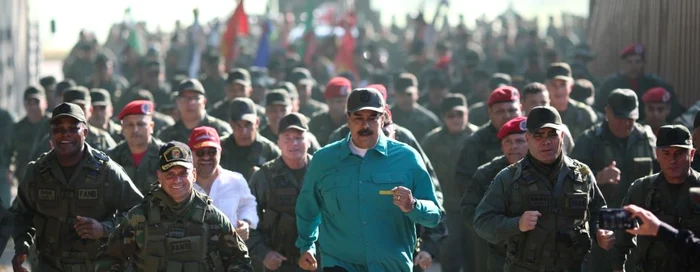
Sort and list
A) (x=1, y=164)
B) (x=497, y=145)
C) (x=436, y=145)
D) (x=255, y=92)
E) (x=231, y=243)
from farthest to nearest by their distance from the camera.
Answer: (x=255, y=92) → (x=1, y=164) → (x=436, y=145) → (x=497, y=145) → (x=231, y=243)

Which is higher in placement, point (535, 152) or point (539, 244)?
point (535, 152)

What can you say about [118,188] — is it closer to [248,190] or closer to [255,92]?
[248,190]

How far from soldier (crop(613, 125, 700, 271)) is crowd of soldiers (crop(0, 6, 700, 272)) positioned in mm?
10

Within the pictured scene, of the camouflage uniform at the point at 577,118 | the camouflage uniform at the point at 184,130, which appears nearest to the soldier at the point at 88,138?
the camouflage uniform at the point at 184,130

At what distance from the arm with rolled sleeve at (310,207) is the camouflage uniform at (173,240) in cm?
59

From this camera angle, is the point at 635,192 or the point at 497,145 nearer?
the point at 635,192

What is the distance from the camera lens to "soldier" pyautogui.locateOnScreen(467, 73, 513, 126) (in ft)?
55.4

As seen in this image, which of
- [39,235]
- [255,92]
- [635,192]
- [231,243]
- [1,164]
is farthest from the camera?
[255,92]

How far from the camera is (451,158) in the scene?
14.6 m

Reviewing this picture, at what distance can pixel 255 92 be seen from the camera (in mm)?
18375

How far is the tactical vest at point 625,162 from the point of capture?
11812mm

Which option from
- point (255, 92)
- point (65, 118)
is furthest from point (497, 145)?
point (255, 92)

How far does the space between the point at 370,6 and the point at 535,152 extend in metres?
40.6

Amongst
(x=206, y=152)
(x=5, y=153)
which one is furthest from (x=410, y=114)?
(x=206, y=152)
